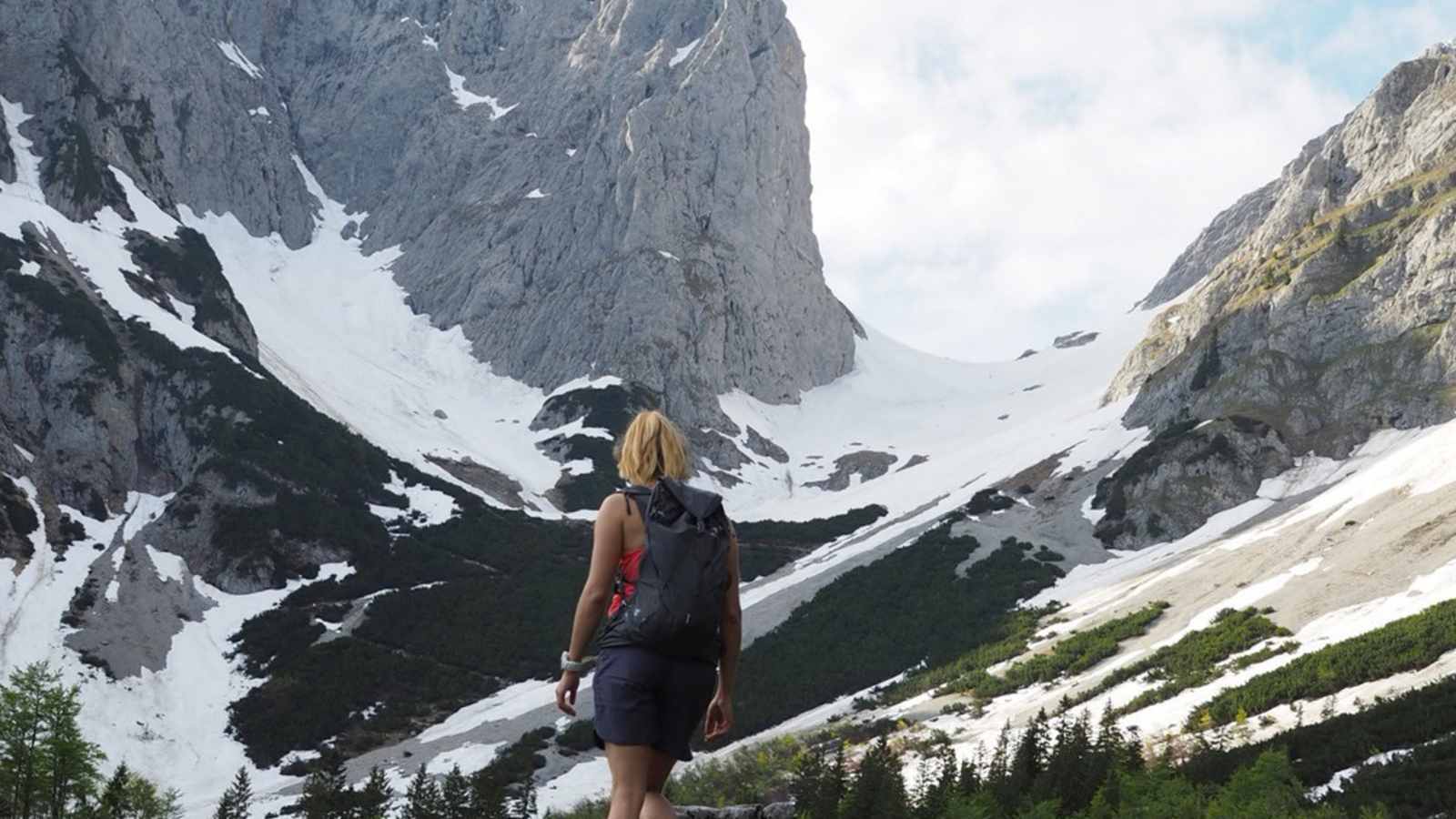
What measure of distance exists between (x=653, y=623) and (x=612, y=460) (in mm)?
106303

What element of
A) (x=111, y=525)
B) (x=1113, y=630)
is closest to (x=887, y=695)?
(x=1113, y=630)

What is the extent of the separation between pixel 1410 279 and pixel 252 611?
102m

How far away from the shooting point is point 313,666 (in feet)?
290

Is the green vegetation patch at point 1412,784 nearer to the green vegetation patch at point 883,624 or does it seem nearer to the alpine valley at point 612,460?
the alpine valley at point 612,460

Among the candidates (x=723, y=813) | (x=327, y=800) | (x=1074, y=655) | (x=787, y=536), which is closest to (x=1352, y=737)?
(x=723, y=813)

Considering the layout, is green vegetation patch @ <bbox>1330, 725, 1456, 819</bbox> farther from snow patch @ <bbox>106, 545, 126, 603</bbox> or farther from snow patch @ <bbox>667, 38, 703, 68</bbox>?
snow patch @ <bbox>667, 38, 703, 68</bbox>

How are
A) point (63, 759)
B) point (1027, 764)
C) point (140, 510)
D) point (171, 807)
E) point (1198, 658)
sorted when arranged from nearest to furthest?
1. point (1027, 764)
2. point (63, 759)
3. point (1198, 658)
4. point (171, 807)
5. point (140, 510)

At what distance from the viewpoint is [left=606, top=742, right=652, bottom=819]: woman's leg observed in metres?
6.81

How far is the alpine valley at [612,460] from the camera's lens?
2557 inches

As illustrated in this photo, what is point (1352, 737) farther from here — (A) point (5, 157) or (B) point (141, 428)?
(A) point (5, 157)

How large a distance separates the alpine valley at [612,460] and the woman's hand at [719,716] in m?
19.3

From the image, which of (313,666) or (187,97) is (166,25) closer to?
(187,97)

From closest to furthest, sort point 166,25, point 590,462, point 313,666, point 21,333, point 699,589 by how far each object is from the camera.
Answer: point 699,589 < point 313,666 < point 21,333 < point 590,462 < point 166,25

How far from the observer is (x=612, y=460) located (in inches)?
4427
